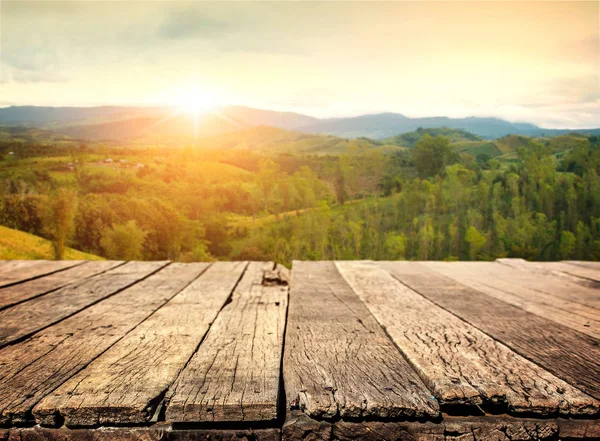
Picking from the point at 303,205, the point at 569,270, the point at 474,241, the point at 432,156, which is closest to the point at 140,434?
the point at 569,270

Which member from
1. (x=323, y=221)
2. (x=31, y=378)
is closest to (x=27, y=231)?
(x=323, y=221)

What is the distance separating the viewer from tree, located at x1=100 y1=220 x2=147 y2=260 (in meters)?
5.48

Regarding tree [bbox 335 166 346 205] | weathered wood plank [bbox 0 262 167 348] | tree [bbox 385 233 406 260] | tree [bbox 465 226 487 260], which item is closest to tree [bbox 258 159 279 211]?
tree [bbox 335 166 346 205]

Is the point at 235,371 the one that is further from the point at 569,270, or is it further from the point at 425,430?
the point at 569,270

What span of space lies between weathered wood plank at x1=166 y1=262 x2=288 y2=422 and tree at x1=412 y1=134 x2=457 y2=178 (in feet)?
22.4

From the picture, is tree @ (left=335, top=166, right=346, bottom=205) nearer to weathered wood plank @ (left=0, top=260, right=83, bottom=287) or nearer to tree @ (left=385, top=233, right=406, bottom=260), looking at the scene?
tree @ (left=385, top=233, right=406, bottom=260)

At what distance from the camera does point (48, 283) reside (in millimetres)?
1998

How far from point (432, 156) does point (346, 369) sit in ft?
27.5

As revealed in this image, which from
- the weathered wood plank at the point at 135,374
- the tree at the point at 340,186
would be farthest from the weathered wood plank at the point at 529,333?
the tree at the point at 340,186

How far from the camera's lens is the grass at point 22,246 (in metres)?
4.35

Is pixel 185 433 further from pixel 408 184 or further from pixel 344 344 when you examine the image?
pixel 408 184

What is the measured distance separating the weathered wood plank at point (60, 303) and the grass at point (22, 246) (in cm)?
274

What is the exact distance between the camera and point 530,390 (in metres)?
0.90

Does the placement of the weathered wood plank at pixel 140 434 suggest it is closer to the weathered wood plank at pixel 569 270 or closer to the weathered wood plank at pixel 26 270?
the weathered wood plank at pixel 26 270
